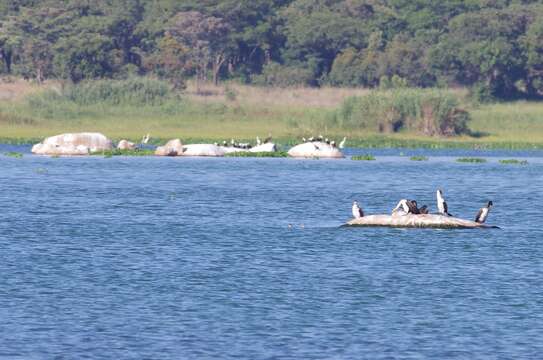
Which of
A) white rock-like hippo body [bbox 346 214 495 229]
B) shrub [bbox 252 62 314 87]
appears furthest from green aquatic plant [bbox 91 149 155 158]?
white rock-like hippo body [bbox 346 214 495 229]

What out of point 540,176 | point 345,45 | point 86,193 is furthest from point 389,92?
point 86,193

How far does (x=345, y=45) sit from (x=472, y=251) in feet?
287

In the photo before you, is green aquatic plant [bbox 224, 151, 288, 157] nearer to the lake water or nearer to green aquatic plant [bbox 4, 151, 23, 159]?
green aquatic plant [bbox 4, 151, 23, 159]

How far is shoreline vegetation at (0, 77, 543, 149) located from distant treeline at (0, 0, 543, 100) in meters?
7.81

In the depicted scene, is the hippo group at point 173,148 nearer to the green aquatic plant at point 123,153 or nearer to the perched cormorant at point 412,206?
the green aquatic plant at point 123,153

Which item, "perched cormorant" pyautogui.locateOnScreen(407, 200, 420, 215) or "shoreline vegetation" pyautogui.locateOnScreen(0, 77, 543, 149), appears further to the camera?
"shoreline vegetation" pyautogui.locateOnScreen(0, 77, 543, 149)

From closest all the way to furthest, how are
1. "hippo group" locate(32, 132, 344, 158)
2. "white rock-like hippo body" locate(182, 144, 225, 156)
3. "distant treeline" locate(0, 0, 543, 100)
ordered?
1. "hippo group" locate(32, 132, 344, 158)
2. "white rock-like hippo body" locate(182, 144, 225, 156)
3. "distant treeline" locate(0, 0, 543, 100)

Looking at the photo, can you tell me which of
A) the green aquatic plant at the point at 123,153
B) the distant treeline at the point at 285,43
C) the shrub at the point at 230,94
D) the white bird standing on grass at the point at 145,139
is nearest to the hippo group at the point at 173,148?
the green aquatic plant at the point at 123,153

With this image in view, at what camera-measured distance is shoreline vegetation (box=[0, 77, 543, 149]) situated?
9300cm

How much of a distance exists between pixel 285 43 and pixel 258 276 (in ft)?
307

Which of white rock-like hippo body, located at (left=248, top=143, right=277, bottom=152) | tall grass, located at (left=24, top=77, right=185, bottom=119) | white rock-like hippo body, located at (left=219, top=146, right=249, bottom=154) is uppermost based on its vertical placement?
tall grass, located at (left=24, top=77, right=185, bottom=119)

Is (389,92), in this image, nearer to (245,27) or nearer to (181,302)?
(245,27)

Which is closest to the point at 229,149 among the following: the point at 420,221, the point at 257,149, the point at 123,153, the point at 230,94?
the point at 257,149

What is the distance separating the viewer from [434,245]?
3528 cm
